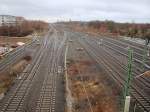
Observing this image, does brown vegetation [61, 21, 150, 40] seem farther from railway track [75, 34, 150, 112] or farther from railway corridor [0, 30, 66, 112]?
railway corridor [0, 30, 66, 112]

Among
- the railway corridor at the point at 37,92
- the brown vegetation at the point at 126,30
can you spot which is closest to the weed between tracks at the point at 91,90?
the railway corridor at the point at 37,92

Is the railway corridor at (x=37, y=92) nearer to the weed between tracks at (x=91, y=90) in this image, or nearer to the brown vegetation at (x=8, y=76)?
the brown vegetation at (x=8, y=76)

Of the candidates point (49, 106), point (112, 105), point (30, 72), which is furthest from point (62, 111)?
point (30, 72)

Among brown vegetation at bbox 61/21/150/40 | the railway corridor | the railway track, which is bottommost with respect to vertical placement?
the railway corridor

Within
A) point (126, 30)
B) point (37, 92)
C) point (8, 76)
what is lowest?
point (37, 92)

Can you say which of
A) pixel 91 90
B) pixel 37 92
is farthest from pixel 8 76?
pixel 91 90

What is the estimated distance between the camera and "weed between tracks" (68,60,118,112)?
2397cm

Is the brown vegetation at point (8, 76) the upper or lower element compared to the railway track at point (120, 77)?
lower

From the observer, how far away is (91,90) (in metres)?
→ 29.6

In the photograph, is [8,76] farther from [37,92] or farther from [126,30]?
[126,30]

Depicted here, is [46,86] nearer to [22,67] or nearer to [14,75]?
[14,75]

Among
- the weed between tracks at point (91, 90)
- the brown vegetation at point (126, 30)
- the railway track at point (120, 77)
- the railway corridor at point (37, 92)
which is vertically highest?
the brown vegetation at point (126, 30)

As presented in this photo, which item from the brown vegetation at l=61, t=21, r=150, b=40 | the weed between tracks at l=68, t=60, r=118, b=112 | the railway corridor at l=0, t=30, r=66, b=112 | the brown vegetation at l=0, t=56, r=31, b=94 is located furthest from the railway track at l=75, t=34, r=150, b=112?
the brown vegetation at l=61, t=21, r=150, b=40

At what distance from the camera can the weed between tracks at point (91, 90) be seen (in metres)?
24.0
